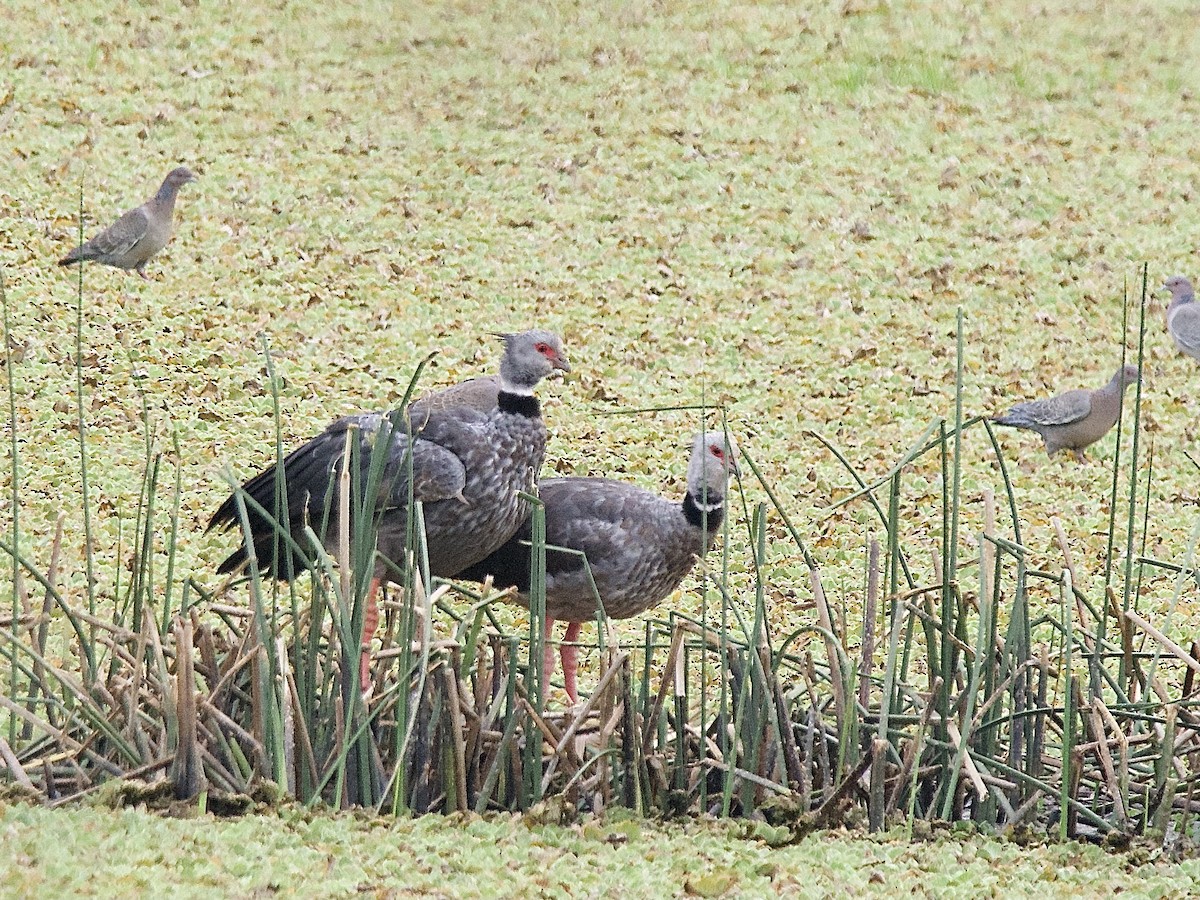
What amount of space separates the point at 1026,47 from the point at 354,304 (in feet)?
17.7

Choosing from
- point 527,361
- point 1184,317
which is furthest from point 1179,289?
point 527,361

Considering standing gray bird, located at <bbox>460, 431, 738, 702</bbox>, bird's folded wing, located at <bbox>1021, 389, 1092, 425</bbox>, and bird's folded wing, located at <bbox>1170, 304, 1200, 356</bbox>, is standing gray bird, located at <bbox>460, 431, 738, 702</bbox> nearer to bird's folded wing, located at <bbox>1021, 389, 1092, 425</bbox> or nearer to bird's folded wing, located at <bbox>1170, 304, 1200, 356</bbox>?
bird's folded wing, located at <bbox>1021, 389, 1092, 425</bbox>

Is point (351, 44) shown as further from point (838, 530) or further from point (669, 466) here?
point (838, 530)

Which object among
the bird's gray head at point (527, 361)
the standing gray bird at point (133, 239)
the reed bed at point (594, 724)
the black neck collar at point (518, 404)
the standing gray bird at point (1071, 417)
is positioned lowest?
the reed bed at point (594, 724)

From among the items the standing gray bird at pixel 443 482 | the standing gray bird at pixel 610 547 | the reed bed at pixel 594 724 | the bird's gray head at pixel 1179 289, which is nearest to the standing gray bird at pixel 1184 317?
the bird's gray head at pixel 1179 289

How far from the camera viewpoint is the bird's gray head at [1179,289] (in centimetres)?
788

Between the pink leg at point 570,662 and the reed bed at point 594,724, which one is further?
the pink leg at point 570,662

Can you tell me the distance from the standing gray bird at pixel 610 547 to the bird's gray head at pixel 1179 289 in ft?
14.1

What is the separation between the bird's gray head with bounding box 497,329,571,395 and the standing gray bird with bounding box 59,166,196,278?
3.63m

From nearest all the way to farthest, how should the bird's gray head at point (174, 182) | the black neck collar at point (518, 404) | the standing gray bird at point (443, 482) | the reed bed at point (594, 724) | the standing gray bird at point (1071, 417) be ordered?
the reed bed at point (594, 724), the standing gray bird at point (443, 482), the black neck collar at point (518, 404), the standing gray bird at point (1071, 417), the bird's gray head at point (174, 182)

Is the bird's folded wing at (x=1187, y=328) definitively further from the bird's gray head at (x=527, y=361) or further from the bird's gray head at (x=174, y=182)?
the bird's gray head at (x=174, y=182)

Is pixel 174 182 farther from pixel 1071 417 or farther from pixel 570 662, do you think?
pixel 570 662

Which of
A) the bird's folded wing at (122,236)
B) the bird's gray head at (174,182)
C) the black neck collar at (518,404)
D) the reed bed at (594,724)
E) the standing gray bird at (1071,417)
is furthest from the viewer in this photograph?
the bird's gray head at (174,182)

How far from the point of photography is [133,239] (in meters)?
7.49
